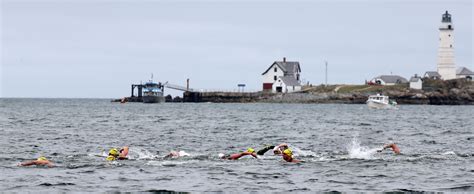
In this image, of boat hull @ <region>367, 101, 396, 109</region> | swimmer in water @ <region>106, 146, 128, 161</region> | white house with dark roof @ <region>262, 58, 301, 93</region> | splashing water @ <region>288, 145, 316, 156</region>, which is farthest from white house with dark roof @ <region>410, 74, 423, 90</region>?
swimmer in water @ <region>106, 146, 128, 161</region>

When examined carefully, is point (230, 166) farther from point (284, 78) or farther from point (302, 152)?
point (284, 78)

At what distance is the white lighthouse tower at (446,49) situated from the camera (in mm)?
183625

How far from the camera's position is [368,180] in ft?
110

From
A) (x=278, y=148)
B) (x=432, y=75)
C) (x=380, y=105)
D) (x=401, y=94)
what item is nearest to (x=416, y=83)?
(x=401, y=94)

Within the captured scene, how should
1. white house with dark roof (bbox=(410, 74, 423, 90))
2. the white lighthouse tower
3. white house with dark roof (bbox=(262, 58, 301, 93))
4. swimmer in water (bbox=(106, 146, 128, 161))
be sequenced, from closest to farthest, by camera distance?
swimmer in water (bbox=(106, 146, 128, 161))
the white lighthouse tower
white house with dark roof (bbox=(410, 74, 423, 90))
white house with dark roof (bbox=(262, 58, 301, 93))

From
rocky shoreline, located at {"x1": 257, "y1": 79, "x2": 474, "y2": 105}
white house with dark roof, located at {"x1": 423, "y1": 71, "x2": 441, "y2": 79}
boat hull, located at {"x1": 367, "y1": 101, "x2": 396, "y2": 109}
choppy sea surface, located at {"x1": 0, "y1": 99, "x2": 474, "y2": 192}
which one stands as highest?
white house with dark roof, located at {"x1": 423, "y1": 71, "x2": 441, "y2": 79}

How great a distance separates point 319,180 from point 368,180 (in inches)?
82.3

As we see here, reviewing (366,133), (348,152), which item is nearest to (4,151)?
(348,152)

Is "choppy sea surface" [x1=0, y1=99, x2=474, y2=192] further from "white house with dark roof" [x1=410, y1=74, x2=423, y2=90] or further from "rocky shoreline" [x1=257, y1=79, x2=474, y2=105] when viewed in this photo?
"white house with dark roof" [x1=410, y1=74, x2=423, y2=90]

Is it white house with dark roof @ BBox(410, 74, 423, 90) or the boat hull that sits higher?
white house with dark roof @ BBox(410, 74, 423, 90)

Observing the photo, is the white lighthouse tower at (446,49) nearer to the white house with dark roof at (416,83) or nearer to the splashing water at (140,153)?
the white house with dark roof at (416,83)

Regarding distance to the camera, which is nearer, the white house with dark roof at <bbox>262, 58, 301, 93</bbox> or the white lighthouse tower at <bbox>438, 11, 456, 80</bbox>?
the white lighthouse tower at <bbox>438, 11, 456, 80</bbox>

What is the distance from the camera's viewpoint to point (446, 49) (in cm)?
18362

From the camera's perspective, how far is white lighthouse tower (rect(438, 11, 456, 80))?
184 meters
